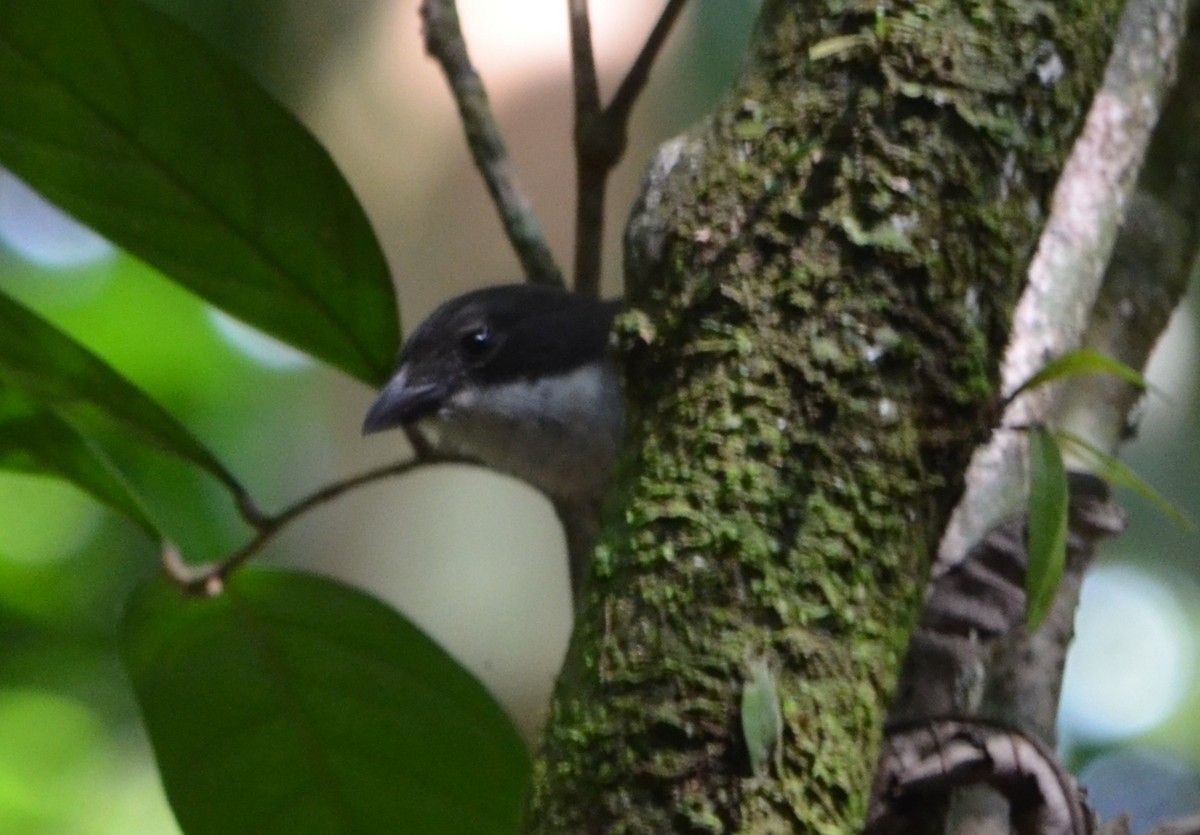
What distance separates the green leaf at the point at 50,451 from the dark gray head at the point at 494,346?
1.75ft

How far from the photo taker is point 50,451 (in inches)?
59.6

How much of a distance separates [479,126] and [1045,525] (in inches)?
39.6

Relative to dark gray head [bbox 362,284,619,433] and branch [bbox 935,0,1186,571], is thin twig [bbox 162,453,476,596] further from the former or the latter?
branch [bbox 935,0,1186,571]

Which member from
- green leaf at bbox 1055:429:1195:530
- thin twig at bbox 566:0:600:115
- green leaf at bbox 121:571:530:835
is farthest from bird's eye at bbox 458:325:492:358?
green leaf at bbox 1055:429:1195:530

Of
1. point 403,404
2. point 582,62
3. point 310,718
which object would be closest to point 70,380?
point 310,718

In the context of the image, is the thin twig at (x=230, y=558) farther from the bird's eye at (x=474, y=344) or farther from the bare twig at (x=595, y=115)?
the bird's eye at (x=474, y=344)

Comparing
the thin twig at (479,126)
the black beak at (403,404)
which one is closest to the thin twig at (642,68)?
the thin twig at (479,126)

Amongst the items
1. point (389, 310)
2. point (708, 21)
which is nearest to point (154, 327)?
point (708, 21)

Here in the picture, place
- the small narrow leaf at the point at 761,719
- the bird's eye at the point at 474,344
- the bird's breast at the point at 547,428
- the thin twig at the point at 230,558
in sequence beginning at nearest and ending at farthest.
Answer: the small narrow leaf at the point at 761,719
the thin twig at the point at 230,558
the bird's breast at the point at 547,428
the bird's eye at the point at 474,344

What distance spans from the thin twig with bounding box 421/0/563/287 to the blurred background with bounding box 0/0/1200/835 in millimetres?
1581

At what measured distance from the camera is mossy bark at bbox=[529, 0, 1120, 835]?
0.86m

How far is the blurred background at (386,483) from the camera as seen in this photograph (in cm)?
351

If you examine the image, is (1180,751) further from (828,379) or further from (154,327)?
(828,379)

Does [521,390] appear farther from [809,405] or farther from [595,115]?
[809,405]
